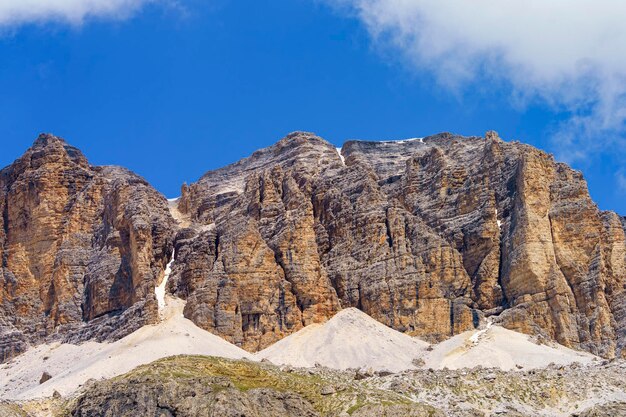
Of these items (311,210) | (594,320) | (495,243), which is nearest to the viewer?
(594,320)

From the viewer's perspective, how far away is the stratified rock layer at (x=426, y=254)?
13675 cm

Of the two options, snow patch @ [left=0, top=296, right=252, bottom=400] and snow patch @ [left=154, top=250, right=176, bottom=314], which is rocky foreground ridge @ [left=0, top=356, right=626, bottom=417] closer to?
snow patch @ [left=0, top=296, right=252, bottom=400]

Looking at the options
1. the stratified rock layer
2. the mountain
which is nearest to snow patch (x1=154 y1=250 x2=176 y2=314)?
the stratified rock layer

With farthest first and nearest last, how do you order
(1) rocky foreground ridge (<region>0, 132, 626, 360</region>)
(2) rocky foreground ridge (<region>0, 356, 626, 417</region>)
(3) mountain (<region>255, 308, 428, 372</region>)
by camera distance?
1. (1) rocky foreground ridge (<region>0, 132, 626, 360</region>)
2. (3) mountain (<region>255, 308, 428, 372</region>)
3. (2) rocky foreground ridge (<region>0, 356, 626, 417</region>)

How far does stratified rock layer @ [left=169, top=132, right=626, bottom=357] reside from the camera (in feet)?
449

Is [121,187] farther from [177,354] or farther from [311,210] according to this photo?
[177,354]

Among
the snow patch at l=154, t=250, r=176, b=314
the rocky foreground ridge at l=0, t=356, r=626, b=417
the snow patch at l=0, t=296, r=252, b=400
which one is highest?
the snow patch at l=154, t=250, r=176, b=314

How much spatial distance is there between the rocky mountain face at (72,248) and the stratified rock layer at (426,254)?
592cm

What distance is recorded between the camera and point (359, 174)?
520 feet

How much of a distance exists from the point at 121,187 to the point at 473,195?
45.4 metres

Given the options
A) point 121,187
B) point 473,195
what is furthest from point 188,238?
point 473,195

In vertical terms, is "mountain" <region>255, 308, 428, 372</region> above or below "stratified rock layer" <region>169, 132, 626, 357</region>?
below

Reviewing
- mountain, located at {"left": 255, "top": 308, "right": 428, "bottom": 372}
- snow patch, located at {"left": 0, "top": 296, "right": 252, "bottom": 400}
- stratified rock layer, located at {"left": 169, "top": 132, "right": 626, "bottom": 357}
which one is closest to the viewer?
snow patch, located at {"left": 0, "top": 296, "right": 252, "bottom": 400}

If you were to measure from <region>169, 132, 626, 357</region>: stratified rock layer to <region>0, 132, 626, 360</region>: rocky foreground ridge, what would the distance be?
0.57 feet
